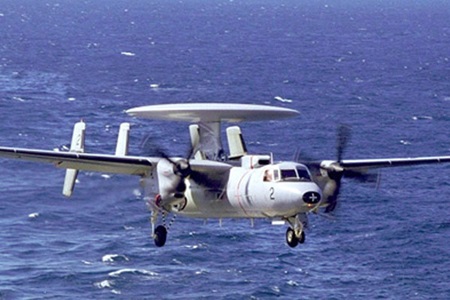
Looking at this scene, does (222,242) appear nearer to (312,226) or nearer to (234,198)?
(312,226)

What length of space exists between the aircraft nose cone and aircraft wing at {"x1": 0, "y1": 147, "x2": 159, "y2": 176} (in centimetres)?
1297

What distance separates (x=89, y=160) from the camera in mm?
79188

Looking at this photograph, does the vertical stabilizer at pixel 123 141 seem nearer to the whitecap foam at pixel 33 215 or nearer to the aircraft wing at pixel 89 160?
the aircraft wing at pixel 89 160

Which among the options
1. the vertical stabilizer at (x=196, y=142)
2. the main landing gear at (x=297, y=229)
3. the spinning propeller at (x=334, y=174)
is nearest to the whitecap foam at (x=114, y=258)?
the vertical stabilizer at (x=196, y=142)

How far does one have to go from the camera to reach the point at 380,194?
600 ft

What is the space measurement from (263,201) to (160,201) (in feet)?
26.4

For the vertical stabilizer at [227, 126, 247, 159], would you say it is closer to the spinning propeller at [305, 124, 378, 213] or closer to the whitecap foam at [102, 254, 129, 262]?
the spinning propeller at [305, 124, 378, 213]

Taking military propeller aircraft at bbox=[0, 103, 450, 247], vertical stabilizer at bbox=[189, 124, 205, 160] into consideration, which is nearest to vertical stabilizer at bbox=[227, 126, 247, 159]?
military propeller aircraft at bbox=[0, 103, 450, 247]

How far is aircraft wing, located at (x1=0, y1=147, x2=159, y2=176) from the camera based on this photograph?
3059 inches

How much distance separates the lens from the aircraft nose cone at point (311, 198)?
70.9 meters

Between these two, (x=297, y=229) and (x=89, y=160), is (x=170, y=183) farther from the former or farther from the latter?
(x=297, y=229)

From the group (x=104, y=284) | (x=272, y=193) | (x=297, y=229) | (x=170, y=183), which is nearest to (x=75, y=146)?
(x=170, y=183)

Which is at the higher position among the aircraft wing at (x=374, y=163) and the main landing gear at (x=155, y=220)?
the aircraft wing at (x=374, y=163)

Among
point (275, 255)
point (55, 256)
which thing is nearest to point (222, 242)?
point (275, 255)
